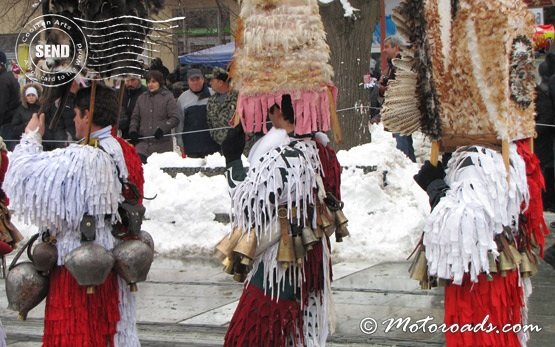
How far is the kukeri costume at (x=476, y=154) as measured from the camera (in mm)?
4664

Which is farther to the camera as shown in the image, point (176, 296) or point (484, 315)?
point (176, 296)

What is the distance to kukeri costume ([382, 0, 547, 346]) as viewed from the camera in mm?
4664

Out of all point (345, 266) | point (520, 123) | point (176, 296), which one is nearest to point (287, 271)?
point (520, 123)

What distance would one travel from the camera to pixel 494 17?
15.4ft

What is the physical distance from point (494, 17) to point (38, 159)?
251cm

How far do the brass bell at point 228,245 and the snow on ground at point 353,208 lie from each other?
15.4 ft

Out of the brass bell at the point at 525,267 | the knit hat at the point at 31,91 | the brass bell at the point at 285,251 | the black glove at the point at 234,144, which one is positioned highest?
the knit hat at the point at 31,91

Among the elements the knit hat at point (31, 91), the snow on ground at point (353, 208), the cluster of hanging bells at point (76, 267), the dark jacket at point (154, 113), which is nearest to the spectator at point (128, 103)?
the dark jacket at point (154, 113)

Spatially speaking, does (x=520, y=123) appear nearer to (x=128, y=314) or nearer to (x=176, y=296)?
(x=128, y=314)

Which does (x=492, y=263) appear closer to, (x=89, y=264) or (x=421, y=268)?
(x=421, y=268)

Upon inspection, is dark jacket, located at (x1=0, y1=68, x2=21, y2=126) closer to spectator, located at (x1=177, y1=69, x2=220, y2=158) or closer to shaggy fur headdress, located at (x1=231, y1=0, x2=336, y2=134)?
spectator, located at (x1=177, y1=69, x2=220, y2=158)

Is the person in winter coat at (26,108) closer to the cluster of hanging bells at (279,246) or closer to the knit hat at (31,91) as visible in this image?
the knit hat at (31,91)

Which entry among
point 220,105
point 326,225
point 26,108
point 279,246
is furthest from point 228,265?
point 26,108

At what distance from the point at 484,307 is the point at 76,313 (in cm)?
218
